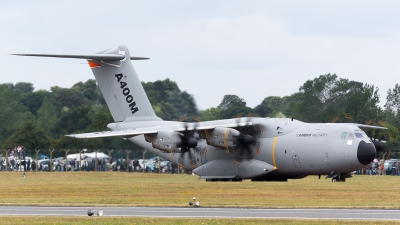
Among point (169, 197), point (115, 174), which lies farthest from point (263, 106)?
point (169, 197)

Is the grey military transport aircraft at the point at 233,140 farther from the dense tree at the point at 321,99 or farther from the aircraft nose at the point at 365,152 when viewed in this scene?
the dense tree at the point at 321,99

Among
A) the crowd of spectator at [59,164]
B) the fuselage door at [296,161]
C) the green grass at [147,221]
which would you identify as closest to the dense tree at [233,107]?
the crowd of spectator at [59,164]

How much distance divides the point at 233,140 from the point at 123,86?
7918 mm

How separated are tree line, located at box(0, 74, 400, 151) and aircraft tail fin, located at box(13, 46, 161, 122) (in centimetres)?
295

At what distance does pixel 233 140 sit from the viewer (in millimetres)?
40312

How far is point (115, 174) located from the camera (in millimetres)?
47031

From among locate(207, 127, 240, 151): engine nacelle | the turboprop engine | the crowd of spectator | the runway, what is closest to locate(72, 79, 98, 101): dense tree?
the crowd of spectator

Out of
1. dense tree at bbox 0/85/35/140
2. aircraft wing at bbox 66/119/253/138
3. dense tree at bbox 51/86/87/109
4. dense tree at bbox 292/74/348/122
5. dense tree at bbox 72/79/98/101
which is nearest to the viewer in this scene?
aircraft wing at bbox 66/119/253/138

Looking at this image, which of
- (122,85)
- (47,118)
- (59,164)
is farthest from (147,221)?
(47,118)

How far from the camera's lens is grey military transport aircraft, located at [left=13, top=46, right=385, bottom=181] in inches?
1515

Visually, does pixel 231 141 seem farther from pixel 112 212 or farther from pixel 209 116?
pixel 112 212

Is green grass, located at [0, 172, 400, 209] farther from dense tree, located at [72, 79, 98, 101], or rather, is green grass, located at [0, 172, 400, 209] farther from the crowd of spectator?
dense tree, located at [72, 79, 98, 101]

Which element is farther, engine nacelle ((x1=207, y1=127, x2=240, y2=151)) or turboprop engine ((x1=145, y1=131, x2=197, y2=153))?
turboprop engine ((x1=145, y1=131, x2=197, y2=153))

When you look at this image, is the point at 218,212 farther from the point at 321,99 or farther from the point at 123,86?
the point at 321,99
